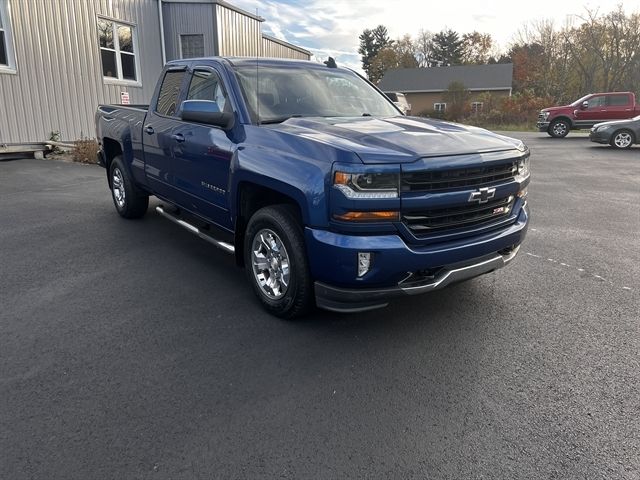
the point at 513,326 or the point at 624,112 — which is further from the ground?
the point at 624,112

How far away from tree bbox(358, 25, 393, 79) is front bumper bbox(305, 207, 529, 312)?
271 feet

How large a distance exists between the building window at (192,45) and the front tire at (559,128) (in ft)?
52.4

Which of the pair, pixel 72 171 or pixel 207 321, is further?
pixel 72 171

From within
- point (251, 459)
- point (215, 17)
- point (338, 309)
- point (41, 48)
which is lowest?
point (251, 459)

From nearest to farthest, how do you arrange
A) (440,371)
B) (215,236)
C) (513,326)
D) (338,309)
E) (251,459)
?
(251,459) → (440,371) → (338,309) → (513,326) → (215,236)

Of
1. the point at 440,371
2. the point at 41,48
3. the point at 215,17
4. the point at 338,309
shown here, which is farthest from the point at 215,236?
the point at 215,17

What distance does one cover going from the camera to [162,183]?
5387mm

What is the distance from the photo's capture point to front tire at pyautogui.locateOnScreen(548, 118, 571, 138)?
2264 centimetres

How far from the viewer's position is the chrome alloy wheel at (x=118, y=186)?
6.71 metres

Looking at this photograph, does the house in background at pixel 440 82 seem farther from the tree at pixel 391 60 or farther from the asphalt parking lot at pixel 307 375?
the asphalt parking lot at pixel 307 375

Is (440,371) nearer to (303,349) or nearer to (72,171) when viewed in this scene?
(303,349)

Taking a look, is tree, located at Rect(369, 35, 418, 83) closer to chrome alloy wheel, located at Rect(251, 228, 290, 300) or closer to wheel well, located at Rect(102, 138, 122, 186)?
wheel well, located at Rect(102, 138, 122, 186)

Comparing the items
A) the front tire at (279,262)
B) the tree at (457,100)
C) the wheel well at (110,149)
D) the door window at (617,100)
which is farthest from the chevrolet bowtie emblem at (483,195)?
the tree at (457,100)

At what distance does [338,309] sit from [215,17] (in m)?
16.6
